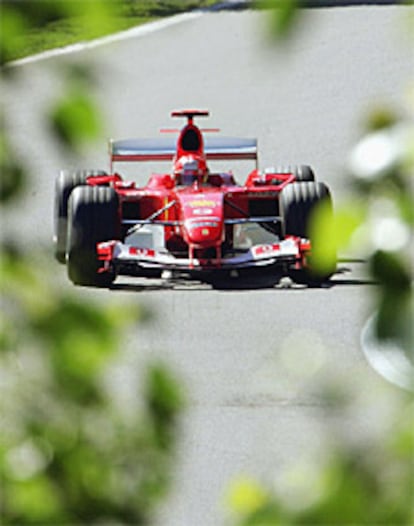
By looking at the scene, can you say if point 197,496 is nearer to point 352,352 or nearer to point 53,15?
point 352,352

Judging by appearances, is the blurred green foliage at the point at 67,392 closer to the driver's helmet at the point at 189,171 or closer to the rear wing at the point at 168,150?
the driver's helmet at the point at 189,171

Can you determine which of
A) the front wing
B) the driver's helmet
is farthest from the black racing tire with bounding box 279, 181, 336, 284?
Answer: the driver's helmet

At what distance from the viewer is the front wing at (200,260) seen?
11039 millimetres

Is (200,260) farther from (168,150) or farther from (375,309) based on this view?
(375,309)

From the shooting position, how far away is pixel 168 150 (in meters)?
13.7

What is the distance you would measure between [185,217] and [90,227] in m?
0.66

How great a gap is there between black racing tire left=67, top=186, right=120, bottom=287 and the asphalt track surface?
279 millimetres

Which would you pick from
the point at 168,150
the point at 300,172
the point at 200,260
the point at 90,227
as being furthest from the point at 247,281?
the point at 168,150

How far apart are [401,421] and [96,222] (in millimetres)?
10056

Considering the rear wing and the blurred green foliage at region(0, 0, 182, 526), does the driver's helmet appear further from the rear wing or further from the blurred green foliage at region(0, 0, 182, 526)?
the blurred green foliage at region(0, 0, 182, 526)

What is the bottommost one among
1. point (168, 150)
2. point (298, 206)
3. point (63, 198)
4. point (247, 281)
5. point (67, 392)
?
point (67, 392)

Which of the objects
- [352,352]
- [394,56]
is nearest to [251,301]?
[352,352]

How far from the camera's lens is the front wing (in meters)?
11.0

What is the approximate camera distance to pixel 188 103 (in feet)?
78.8
